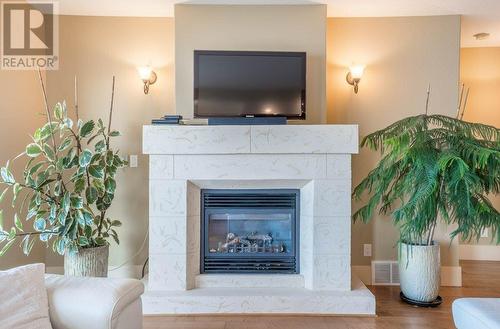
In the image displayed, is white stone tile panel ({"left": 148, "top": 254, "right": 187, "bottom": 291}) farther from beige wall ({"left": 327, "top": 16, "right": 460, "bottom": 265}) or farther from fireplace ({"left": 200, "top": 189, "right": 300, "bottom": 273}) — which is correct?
beige wall ({"left": 327, "top": 16, "right": 460, "bottom": 265})

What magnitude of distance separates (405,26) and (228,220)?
2.46 metres

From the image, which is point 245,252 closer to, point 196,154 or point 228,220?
point 228,220

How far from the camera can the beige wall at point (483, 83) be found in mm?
3881

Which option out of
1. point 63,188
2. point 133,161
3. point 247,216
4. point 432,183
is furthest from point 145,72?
point 432,183

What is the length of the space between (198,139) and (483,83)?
350cm

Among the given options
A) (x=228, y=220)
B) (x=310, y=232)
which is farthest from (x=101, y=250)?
(x=310, y=232)

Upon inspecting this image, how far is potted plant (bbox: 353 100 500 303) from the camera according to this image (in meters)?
2.31

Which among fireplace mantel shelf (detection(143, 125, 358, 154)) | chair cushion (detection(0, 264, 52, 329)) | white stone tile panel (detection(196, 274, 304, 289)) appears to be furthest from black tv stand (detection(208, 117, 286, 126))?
chair cushion (detection(0, 264, 52, 329))

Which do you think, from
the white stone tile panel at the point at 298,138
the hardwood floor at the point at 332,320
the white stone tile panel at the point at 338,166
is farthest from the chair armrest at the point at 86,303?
the white stone tile panel at the point at 338,166

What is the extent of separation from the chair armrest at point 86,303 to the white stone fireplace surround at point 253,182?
115 cm

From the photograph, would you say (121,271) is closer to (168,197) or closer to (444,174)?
(168,197)

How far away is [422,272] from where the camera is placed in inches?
103

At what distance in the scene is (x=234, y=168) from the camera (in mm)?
2619

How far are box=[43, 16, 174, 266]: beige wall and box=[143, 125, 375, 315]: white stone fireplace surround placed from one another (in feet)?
2.16
